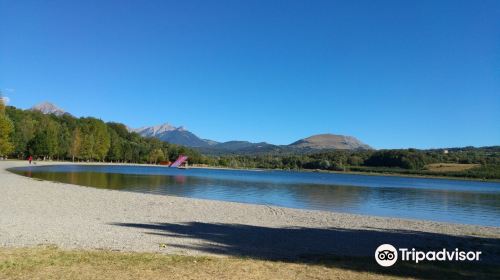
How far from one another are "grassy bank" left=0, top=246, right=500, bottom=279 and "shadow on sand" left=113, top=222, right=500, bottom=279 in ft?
0.15

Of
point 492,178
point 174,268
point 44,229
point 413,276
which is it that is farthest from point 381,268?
point 492,178

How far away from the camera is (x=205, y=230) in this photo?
1581 cm

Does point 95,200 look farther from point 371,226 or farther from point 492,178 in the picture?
point 492,178

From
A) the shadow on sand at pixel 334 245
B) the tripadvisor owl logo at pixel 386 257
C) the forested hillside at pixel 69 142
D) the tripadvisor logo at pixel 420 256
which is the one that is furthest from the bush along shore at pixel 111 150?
the tripadvisor logo at pixel 420 256

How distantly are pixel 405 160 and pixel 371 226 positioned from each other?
547 feet

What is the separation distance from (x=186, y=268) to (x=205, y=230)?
6.96 meters

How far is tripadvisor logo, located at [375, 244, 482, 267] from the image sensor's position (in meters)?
10.7

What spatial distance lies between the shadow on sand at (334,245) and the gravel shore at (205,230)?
4 centimetres

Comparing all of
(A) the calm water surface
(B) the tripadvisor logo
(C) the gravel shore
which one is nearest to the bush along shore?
(A) the calm water surface

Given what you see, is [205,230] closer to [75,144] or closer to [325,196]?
[325,196]

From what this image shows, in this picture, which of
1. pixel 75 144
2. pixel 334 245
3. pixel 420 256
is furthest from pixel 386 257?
pixel 75 144

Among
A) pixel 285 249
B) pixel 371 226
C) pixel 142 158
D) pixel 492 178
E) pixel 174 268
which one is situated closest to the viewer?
pixel 174 268

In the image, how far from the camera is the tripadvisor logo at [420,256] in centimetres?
1075

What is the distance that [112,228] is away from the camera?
583 inches
